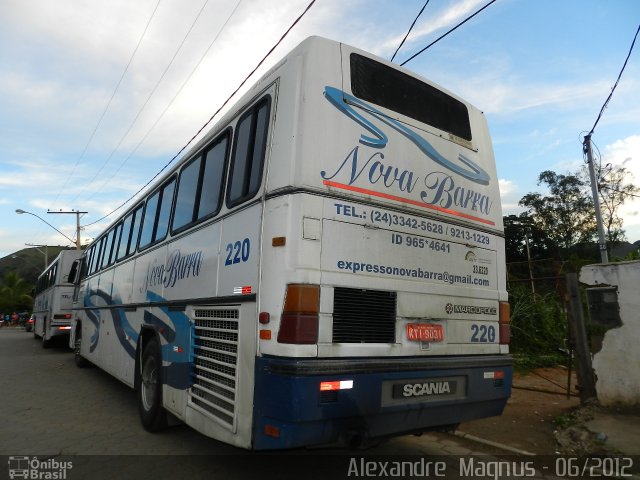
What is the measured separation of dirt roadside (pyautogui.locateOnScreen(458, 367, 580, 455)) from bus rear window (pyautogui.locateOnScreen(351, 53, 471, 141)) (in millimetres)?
3291

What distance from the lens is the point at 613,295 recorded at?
579cm

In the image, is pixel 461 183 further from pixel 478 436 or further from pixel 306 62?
pixel 478 436

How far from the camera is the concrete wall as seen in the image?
552cm

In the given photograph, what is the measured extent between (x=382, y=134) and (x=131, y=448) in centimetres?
394

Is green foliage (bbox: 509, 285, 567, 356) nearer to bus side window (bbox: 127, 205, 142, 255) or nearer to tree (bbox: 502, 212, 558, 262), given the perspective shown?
bus side window (bbox: 127, 205, 142, 255)

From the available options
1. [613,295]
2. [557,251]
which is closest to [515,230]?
[557,251]

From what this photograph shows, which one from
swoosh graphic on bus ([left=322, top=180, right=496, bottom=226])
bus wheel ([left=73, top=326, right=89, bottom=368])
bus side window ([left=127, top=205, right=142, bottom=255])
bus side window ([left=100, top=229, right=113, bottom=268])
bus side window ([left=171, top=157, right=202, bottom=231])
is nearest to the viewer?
swoosh graphic on bus ([left=322, top=180, right=496, bottom=226])

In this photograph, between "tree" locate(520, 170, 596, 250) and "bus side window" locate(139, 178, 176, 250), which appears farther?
"tree" locate(520, 170, 596, 250)

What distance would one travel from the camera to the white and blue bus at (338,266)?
3.15 m

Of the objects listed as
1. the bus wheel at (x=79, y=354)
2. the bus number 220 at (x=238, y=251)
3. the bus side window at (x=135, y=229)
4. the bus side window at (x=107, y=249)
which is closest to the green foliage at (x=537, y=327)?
the bus side window at (x=135, y=229)

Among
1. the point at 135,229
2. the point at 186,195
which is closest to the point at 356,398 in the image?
the point at 186,195

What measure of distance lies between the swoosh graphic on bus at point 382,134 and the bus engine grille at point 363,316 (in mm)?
1185

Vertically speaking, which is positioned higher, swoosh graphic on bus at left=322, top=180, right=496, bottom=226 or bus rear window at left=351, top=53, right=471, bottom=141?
bus rear window at left=351, top=53, right=471, bottom=141

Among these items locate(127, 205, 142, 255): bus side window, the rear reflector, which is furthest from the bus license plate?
locate(127, 205, 142, 255): bus side window
